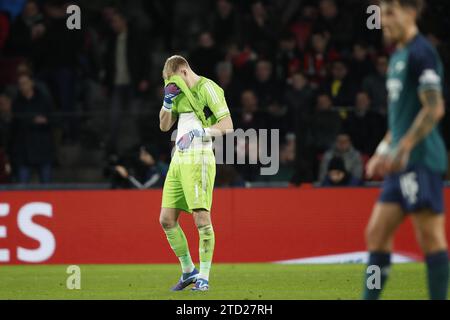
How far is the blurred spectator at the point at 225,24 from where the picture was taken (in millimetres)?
17875

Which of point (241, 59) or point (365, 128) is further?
point (241, 59)

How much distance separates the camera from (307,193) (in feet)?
49.5

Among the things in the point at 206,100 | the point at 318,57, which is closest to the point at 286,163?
the point at 318,57

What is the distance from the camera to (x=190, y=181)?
1062 cm

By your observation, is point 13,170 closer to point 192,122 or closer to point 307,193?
point 307,193

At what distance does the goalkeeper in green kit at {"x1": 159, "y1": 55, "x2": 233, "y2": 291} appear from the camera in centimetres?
1059

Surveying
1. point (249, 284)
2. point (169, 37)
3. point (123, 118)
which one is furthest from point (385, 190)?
point (169, 37)

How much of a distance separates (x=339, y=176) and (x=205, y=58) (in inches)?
131

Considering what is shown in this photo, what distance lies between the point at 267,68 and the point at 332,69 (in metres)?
1.05

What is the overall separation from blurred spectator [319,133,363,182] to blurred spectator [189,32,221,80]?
2731mm

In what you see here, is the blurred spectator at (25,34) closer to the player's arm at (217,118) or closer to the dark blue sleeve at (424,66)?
the player's arm at (217,118)

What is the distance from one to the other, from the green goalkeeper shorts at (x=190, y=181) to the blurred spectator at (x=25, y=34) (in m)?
7.39

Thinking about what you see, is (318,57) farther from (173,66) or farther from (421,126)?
(421,126)

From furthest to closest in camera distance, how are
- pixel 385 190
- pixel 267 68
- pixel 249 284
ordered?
1. pixel 267 68
2. pixel 249 284
3. pixel 385 190
